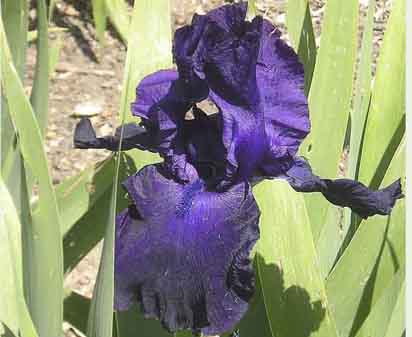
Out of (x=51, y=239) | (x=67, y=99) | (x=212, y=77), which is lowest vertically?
(x=67, y=99)

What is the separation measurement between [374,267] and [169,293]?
0.28 meters

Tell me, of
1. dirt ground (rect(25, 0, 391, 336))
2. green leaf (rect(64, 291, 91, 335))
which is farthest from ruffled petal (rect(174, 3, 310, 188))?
dirt ground (rect(25, 0, 391, 336))

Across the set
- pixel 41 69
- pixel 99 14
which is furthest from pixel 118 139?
pixel 99 14

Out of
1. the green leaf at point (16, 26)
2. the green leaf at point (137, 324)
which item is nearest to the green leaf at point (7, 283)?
the green leaf at point (137, 324)

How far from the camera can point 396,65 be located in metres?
1.10

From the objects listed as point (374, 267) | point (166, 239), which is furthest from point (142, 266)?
point (374, 267)

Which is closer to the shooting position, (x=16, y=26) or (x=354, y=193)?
(x=354, y=193)

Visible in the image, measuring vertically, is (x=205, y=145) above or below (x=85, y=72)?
above

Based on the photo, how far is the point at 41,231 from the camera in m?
0.77

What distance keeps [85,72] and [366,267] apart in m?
1.30

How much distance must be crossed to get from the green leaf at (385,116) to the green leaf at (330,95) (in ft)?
0.17

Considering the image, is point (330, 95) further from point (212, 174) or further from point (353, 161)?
point (212, 174)

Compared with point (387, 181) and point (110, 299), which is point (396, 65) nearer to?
point (387, 181)

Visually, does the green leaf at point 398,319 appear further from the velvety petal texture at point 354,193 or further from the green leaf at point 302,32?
the green leaf at point 302,32
